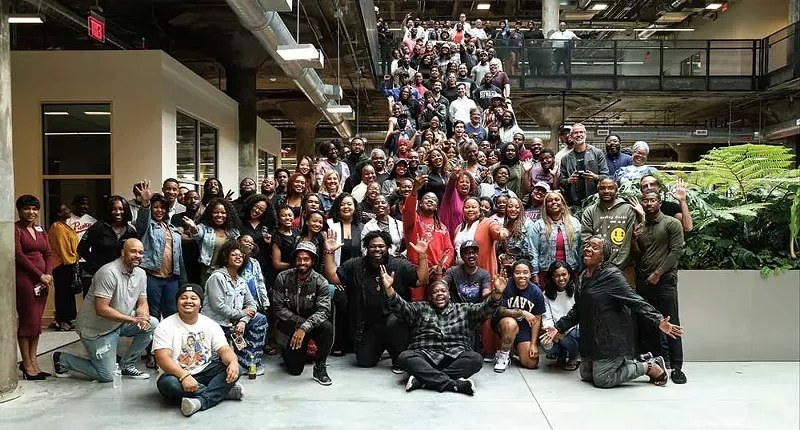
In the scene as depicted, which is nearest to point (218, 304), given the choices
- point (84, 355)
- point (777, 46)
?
point (84, 355)

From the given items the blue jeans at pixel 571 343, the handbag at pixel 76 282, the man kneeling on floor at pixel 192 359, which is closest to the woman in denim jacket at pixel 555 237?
the blue jeans at pixel 571 343

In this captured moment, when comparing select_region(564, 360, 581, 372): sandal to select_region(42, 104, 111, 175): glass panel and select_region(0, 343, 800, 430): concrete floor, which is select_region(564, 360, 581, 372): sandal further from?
select_region(42, 104, 111, 175): glass panel

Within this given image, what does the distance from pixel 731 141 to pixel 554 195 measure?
19311mm

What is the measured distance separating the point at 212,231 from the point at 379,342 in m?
2.04

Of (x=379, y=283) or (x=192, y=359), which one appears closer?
(x=192, y=359)

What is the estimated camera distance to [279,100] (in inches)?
893

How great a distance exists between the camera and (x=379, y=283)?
21.2 ft

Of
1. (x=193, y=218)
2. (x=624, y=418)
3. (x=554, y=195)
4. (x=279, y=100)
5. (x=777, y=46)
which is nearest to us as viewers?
→ (x=624, y=418)

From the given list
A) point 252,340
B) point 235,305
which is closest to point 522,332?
point 252,340

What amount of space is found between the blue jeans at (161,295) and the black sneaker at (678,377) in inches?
192

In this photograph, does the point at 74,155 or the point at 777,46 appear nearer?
the point at 74,155

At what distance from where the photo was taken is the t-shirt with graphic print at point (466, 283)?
21.5 feet

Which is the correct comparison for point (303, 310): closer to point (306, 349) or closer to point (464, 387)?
point (306, 349)

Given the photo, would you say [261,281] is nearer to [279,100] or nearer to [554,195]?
[554,195]
